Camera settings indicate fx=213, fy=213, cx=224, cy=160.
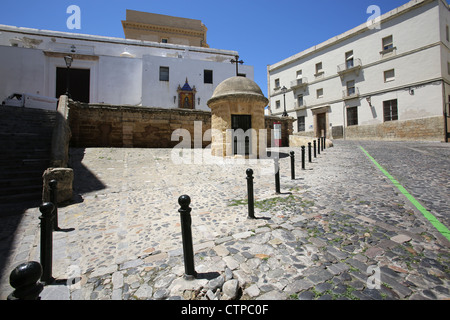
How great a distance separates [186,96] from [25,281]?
25.1 m

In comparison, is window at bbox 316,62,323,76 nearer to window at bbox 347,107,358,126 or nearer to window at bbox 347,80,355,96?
window at bbox 347,80,355,96

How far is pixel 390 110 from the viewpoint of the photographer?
21.6 m

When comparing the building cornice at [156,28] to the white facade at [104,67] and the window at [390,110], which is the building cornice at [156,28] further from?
the window at [390,110]

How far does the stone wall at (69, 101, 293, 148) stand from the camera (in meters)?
11.9

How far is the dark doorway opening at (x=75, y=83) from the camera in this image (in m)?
21.9

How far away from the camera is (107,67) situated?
22828 millimetres

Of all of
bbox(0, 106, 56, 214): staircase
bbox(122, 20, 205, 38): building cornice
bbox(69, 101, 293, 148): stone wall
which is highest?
bbox(122, 20, 205, 38): building cornice

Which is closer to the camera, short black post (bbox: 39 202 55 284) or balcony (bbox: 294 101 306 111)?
short black post (bbox: 39 202 55 284)

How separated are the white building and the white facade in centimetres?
1202

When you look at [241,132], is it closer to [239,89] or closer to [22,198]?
[239,89]

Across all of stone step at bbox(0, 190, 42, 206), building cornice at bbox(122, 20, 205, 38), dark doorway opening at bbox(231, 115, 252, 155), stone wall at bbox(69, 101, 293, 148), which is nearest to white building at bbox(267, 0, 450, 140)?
dark doorway opening at bbox(231, 115, 252, 155)

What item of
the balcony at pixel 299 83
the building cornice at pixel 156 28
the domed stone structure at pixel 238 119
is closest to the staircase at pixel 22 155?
the domed stone structure at pixel 238 119

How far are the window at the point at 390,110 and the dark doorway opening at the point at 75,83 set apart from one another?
3120 centimetres
